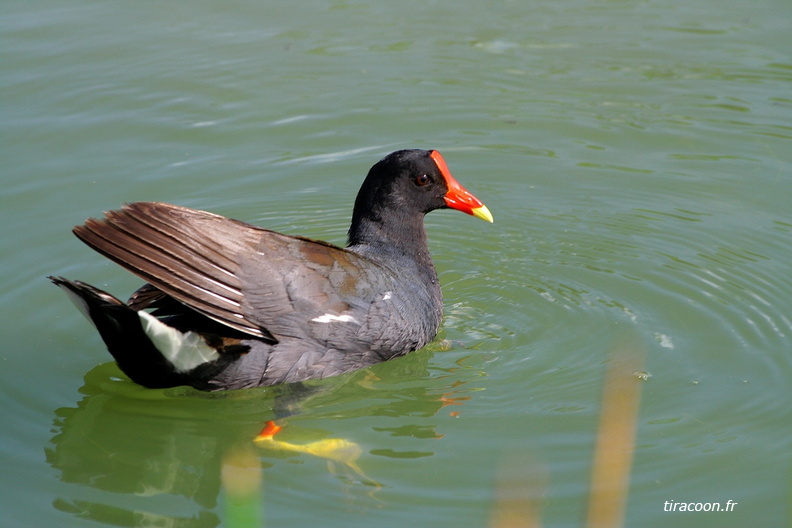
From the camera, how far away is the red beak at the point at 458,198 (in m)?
5.91

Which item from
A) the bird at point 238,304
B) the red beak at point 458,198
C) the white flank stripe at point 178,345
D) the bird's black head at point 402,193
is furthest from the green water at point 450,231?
the bird's black head at point 402,193

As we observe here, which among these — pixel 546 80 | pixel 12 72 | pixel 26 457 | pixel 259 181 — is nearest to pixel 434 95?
pixel 546 80

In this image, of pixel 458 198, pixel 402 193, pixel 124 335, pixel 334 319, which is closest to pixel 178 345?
pixel 124 335

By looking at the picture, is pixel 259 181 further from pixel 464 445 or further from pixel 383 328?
pixel 464 445

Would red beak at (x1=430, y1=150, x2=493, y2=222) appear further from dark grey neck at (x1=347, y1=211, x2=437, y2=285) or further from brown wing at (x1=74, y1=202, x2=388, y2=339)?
brown wing at (x1=74, y1=202, x2=388, y2=339)

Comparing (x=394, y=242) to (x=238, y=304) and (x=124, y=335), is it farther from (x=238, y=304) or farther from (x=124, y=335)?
(x=124, y=335)

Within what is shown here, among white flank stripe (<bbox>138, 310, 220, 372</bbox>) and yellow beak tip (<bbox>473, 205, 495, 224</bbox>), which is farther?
yellow beak tip (<bbox>473, 205, 495, 224</bbox>)

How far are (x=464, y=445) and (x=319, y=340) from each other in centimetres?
91

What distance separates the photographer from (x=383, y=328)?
5238 millimetres

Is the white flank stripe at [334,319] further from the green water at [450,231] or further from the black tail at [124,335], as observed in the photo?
the black tail at [124,335]

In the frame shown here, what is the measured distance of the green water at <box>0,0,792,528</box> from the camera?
14.6 feet

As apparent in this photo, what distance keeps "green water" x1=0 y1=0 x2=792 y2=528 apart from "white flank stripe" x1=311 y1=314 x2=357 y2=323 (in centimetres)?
36

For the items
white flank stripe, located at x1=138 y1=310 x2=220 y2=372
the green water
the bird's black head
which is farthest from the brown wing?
the bird's black head

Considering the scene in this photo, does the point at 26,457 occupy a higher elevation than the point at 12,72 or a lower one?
lower
